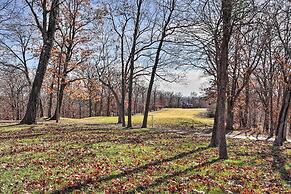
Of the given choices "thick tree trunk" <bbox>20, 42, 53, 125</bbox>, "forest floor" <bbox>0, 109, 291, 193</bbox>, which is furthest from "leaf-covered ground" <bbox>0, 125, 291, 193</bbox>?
"thick tree trunk" <bbox>20, 42, 53, 125</bbox>

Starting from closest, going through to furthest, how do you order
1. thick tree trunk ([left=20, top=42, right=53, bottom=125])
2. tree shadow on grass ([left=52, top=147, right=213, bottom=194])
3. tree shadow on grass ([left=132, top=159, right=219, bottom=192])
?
1. tree shadow on grass ([left=52, top=147, right=213, bottom=194])
2. tree shadow on grass ([left=132, top=159, right=219, bottom=192])
3. thick tree trunk ([left=20, top=42, right=53, bottom=125])

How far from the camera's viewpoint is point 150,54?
2547 cm

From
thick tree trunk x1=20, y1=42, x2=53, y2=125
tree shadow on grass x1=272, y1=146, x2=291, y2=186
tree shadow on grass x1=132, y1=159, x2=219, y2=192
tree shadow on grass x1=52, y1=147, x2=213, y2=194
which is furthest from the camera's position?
thick tree trunk x1=20, y1=42, x2=53, y2=125

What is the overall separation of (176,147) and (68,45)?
2501cm

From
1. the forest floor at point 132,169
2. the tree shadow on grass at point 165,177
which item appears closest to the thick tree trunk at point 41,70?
the forest floor at point 132,169

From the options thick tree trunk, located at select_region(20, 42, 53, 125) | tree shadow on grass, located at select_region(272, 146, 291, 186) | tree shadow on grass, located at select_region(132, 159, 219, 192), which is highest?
thick tree trunk, located at select_region(20, 42, 53, 125)

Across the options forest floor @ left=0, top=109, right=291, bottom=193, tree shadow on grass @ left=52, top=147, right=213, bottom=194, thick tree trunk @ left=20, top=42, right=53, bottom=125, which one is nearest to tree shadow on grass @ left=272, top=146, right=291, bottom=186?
forest floor @ left=0, top=109, right=291, bottom=193

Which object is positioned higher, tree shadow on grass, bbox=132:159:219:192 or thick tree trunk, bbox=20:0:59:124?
thick tree trunk, bbox=20:0:59:124

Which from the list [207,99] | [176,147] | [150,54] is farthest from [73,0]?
[176,147]

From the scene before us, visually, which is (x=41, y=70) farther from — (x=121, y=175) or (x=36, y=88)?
(x=121, y=175)

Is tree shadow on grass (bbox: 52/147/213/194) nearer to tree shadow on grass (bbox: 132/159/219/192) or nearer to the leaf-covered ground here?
the leaf-covered ground

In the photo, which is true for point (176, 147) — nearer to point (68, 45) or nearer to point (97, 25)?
point (97, 25)

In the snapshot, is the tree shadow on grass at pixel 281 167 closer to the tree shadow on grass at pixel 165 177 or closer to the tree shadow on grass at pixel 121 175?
the tree shadow on grass at pixel 165 177

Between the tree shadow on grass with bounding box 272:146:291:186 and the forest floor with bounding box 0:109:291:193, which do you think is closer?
the forest floor with bounding box 0:109:291:193
